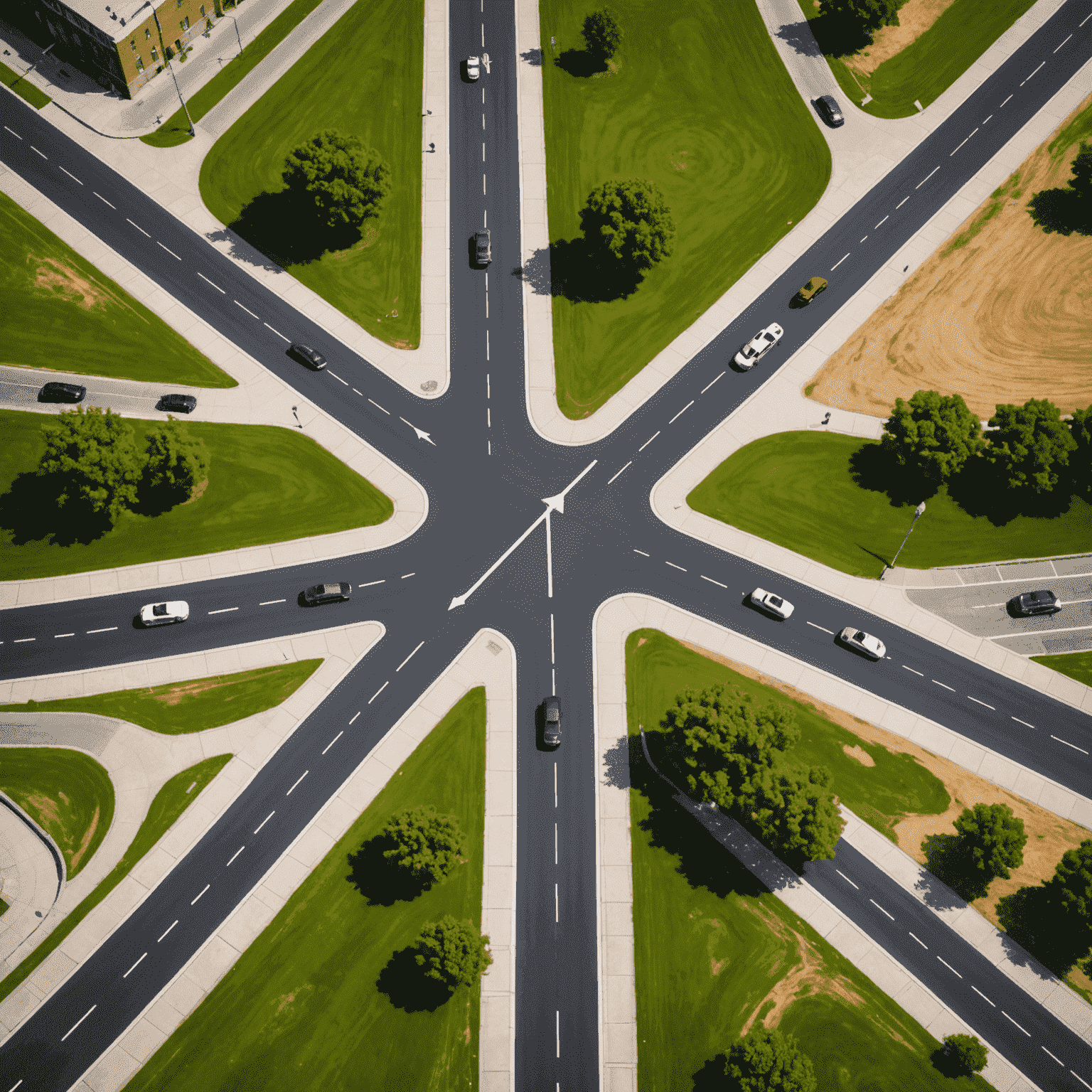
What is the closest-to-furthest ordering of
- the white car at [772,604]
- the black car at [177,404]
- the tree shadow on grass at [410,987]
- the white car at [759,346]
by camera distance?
1. the tree shadow on grass at [410,987]
2. the white car at [772,604]
3. the black car at [177,404]
4. the white car at [759,346]

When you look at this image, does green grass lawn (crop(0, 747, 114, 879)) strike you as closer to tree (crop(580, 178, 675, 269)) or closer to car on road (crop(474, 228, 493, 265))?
car on road (crop(474, 228, 493, 265))

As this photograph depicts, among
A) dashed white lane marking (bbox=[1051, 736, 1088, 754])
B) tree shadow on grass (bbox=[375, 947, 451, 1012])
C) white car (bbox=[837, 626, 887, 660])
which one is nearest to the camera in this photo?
tree shadow on grass (bbox=[375, 947, 451, 1012])

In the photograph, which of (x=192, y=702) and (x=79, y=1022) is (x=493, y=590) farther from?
(x=79, y=1022)

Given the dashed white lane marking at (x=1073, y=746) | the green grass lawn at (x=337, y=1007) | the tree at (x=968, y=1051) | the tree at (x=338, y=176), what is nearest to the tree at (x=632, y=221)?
the tree at (x=338, y=176)

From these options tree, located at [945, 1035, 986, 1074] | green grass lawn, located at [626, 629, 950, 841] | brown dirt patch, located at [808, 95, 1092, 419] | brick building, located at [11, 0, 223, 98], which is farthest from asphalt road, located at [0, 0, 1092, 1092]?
brick building, located at [11, 0, 223, 98]

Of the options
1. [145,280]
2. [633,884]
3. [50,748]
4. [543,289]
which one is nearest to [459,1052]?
[633,884]

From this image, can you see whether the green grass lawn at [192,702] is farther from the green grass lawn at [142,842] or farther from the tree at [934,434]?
the tree at [934,434]

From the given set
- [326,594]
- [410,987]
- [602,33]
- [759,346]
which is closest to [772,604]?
[759,346]

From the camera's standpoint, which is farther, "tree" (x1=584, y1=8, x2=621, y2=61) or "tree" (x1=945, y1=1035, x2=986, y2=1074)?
"tree" (x1=584, y1=8, x2=621, y2=61)
